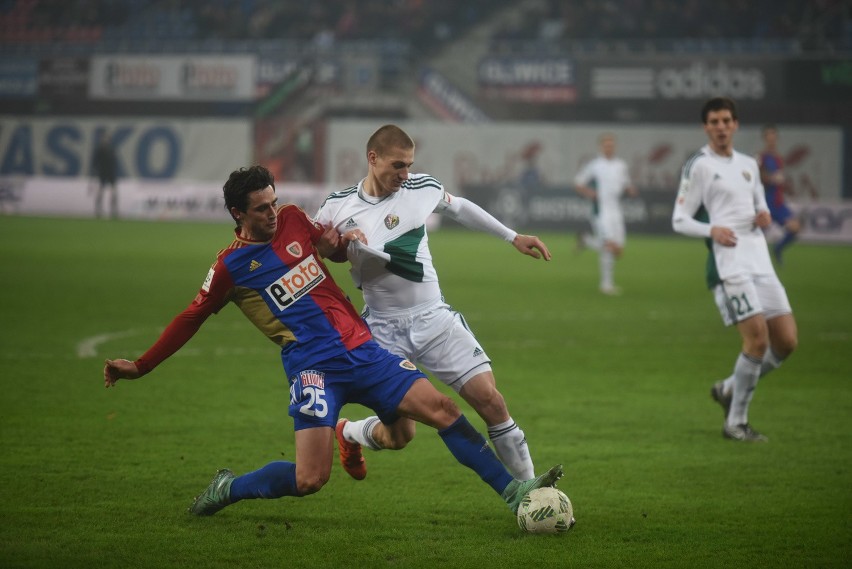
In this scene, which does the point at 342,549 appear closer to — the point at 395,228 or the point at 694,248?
the point at 395,228

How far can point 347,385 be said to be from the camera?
17.7ft

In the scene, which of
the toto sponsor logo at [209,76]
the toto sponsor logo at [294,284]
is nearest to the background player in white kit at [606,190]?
the toto sponsor logo at [294,284]

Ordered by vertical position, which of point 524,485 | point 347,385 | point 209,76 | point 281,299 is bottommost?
point 524,485

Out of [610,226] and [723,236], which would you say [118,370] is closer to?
[723,236]

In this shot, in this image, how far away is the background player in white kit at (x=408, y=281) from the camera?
5.66 m

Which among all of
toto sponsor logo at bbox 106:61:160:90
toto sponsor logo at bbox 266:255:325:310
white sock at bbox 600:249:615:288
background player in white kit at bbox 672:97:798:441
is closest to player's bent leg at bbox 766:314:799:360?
background player in white kit at bbox 672:97:798:441

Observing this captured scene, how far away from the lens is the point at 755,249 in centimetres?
787

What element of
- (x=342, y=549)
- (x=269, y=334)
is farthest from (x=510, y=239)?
(x=342, y=549)

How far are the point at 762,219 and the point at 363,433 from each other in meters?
3.27

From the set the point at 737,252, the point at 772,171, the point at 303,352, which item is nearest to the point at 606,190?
the point at 772,171

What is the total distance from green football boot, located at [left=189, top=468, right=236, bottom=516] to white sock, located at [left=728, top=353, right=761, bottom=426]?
3640mm

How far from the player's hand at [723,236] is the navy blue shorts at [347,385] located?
9.69 feet

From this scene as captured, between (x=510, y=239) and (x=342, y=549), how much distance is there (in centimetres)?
184

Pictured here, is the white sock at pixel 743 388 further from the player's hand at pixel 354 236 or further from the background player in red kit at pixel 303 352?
the player's hand at pixel 354 236
